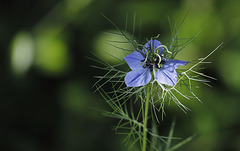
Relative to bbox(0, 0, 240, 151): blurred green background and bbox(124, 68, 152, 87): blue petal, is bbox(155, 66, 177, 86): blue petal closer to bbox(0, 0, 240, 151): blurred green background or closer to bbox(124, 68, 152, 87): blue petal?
bbox(124, 68, 152, 87): blue petal

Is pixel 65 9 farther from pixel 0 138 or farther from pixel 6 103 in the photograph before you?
pixel 0 138

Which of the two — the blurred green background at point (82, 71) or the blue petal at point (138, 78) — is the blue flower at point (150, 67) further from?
the blurred green background at point (82, 71)

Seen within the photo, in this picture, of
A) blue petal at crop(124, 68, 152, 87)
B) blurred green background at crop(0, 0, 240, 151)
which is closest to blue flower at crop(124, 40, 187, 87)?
blue petal at crop(124, 68, 152, 87)

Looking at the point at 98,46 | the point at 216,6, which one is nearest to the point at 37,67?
the point at 98,46

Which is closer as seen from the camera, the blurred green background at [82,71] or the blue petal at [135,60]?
the blue petal at [135,60]

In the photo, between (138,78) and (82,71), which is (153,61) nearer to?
(138,78)

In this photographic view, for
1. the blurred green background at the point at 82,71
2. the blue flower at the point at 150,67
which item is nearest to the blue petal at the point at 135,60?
the blue flower at the point at 150,67

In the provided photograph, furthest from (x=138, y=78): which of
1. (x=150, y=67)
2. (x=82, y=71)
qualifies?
(x=82, y=71)
